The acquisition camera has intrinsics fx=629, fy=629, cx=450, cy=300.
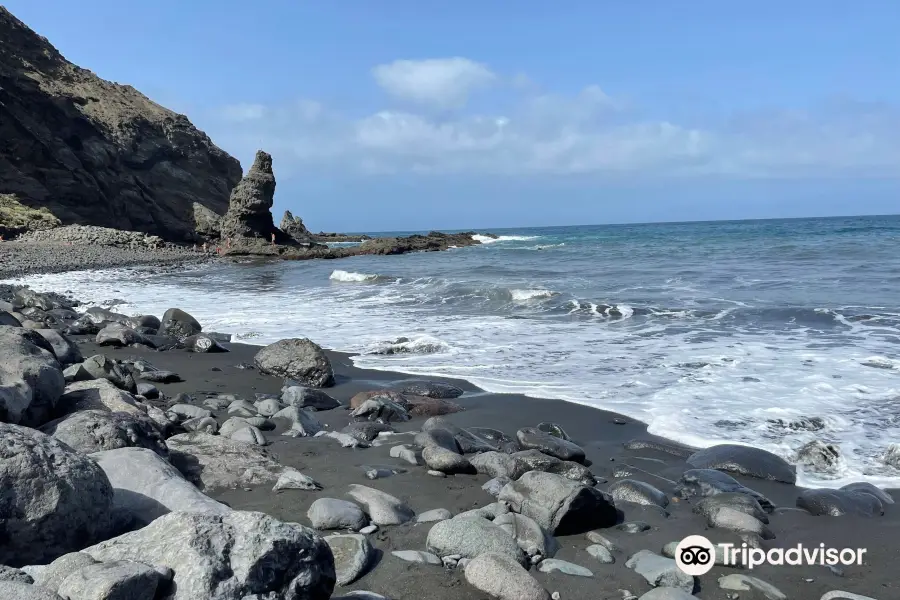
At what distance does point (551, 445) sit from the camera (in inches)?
195

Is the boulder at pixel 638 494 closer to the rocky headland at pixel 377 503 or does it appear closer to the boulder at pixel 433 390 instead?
the rocky headland at pixel 377 503

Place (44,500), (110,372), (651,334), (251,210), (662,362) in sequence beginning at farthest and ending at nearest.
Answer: (251,210)
(651,334)
(662,362)
(110,372)
(44,500)

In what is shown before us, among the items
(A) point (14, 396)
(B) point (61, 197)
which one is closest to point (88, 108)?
(B) point (61, 197)

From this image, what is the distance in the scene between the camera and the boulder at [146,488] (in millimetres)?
3082

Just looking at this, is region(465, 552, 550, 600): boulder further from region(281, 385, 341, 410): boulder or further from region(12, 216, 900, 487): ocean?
region(281, 385, 341, 410): boulder

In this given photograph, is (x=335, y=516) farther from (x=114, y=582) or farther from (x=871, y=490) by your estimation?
(x=871, y=490)

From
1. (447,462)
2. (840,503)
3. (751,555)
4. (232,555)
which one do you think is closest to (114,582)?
(232,555)

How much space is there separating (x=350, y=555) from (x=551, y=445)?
2.24 metres

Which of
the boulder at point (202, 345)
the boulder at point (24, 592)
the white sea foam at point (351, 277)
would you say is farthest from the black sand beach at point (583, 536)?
the white sea foam at point (351, 277)

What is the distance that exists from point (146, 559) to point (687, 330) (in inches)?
384

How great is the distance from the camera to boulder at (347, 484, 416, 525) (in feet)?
12.2

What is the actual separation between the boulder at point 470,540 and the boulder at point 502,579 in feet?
0.52

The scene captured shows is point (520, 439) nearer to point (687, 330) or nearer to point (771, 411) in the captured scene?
point (771, 411)

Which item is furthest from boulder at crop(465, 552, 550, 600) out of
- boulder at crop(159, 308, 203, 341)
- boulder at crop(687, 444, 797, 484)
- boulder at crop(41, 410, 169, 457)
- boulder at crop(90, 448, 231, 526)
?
boulder at crop(159, 308, 203, 341)
